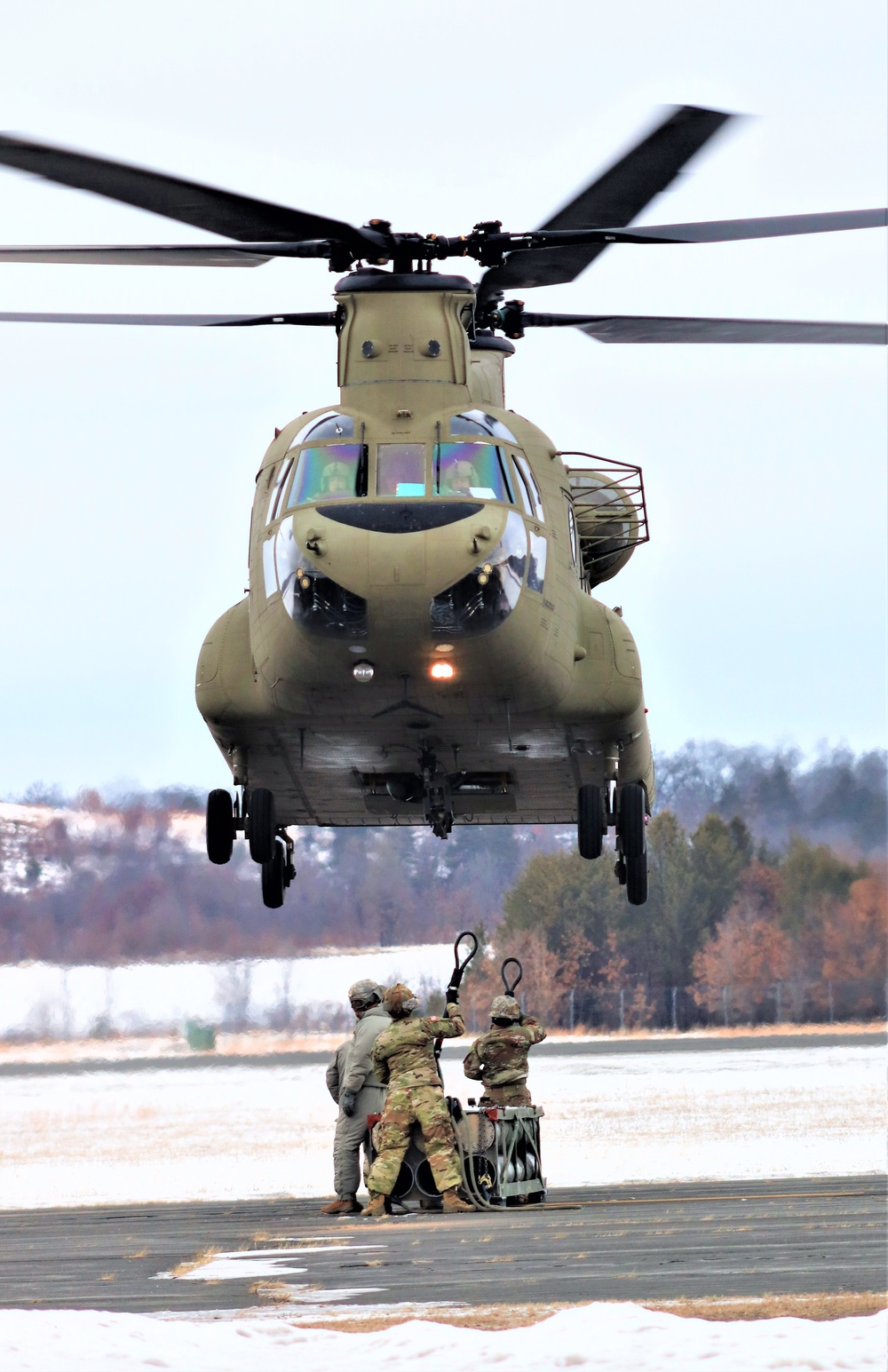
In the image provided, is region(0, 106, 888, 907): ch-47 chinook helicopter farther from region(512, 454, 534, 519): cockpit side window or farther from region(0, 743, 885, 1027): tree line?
region(0, 743, 885, 1027): tree line

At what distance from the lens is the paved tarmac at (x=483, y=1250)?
8.82 meters

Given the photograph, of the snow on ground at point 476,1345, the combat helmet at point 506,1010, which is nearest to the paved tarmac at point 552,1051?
the combat helmet at point 506,1010

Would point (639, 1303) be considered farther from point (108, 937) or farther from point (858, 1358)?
point (108, 937)

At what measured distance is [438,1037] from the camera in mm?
13094

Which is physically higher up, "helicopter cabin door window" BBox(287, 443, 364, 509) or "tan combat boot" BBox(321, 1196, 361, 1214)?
"helicopter cabin door window" BBox(287, 443, 364, 509)

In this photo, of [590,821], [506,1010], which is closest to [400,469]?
[590,821]

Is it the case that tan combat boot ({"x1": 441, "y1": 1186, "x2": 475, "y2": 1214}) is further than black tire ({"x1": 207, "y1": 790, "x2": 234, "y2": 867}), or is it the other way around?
black tire ({"x1": 207, "y1": 790, "x2": 234, "y2": 867})

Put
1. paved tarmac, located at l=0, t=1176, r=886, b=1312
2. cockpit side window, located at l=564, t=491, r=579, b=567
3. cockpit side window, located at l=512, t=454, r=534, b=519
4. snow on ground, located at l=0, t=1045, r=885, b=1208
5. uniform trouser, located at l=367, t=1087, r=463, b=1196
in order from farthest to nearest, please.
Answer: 1. snow on ground, located at l=0, t=1045, r=885, b=1208
2. cockpit side window, located at l=564, t=491, r=579, b=567
3. cockpit side window, located at l=512, t=454, r=534, b=519
4. uniform trouser, located at l=367, t=1087, r=463, b=1196
5. paved tarmac, located at l=0, t=1176, r=886, b=1312

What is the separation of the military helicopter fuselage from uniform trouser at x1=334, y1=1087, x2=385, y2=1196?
9.43 feet

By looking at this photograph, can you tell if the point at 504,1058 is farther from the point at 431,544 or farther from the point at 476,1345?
the point at 476,1345

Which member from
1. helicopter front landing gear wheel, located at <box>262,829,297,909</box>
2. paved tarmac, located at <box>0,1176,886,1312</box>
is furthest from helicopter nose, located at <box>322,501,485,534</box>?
helicopter front landing gear wheel, located at <box>262,829,297,909</box>

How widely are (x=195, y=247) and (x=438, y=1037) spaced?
21.3 feet

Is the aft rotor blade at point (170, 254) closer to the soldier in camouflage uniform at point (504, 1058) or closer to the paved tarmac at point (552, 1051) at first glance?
the soldier in camouflage uniform at point (504, 1058)

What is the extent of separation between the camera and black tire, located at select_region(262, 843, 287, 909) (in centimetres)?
1838
